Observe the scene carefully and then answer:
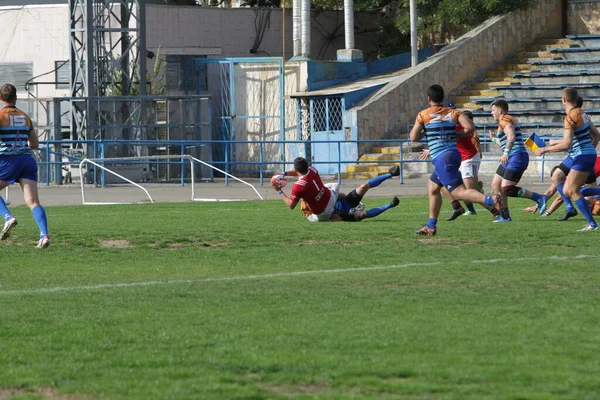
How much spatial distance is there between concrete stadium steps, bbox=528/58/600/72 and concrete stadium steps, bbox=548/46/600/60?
1.93 feet

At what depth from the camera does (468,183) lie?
1773 cm

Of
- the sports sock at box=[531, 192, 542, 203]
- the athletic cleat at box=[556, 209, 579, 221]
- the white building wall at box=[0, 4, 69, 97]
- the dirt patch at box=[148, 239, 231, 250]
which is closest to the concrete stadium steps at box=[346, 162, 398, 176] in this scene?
the white building wall at box=[0, 4, 69, 97]

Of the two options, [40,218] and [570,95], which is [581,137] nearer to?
[570,95]

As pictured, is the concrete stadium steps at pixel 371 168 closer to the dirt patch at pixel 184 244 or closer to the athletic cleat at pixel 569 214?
the athletic cleat at pixel 569 214

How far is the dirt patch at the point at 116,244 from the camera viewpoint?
14086 millimetres

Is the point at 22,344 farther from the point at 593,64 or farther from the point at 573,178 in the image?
the point at 593,64

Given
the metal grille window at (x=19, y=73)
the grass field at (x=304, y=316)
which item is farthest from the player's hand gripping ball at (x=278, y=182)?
the metal grille window at (x=19, y=73)

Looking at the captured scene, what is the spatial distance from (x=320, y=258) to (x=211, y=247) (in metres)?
1.87

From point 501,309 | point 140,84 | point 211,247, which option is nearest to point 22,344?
point 501,309

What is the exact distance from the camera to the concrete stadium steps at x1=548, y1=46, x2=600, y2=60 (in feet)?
123

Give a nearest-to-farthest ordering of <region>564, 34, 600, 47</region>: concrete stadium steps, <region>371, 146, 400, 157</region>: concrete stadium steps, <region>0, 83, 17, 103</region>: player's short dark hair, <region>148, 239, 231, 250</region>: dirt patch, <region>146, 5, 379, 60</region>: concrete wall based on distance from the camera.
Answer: <region>0, 83, 17, 103</region>: player's short dark hair → <region>148, 239, 231, 250</region>: dirt patch → <region>371, 146, 400, 157</region>: concrete stadium steps → <region>564, 34, 600, 47</region>: concrete stadium steps → <region>146, 5, 379, 60</region>: concrete wall

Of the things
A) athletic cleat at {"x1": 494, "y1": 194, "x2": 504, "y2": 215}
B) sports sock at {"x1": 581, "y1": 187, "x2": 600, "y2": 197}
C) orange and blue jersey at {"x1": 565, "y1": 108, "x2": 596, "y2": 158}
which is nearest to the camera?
orange and blue jersey at {"x1": 565, "y1": 108, "x2": 596, "y2": 158}

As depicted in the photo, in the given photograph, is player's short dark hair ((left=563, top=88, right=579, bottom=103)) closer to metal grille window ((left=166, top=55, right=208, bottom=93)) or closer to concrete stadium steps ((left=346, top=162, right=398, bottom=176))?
concrete stadium steps ((left=346, top=162, right=398, bottom=176))

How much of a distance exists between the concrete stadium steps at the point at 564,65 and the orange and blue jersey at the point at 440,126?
22.7 m
